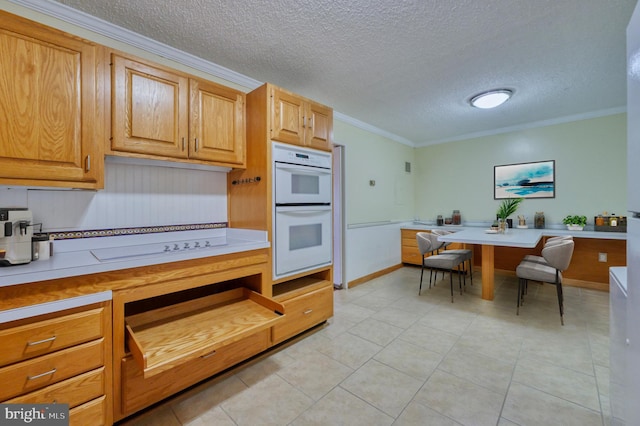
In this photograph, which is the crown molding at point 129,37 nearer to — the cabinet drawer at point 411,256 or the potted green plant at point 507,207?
the cabinet drawer at point 411,256

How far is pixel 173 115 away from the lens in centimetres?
189

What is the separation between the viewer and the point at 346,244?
3820 mm

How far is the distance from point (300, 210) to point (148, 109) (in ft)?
4.29

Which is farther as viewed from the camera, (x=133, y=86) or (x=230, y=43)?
(x=230, y=43)

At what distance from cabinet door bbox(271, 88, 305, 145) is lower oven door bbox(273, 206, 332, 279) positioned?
1.96 feet

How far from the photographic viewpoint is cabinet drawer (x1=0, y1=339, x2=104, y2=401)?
3.64 ft

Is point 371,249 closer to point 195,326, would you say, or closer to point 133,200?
point 195,326

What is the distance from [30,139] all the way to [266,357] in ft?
6.70

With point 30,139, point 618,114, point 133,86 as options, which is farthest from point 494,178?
point 30,139

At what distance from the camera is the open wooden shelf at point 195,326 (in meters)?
1.32

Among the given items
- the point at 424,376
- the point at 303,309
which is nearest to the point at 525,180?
the point at 424,376

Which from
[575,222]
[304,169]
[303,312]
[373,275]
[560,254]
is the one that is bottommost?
[373,275]

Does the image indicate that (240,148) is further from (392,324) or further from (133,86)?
(392,324)

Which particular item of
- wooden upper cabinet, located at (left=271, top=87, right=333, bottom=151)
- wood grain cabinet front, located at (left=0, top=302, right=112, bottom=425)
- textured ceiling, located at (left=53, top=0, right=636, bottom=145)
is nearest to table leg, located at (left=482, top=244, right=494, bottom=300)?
textured ceiling, located at (left=53, top=0, right=636, bottom=145)
